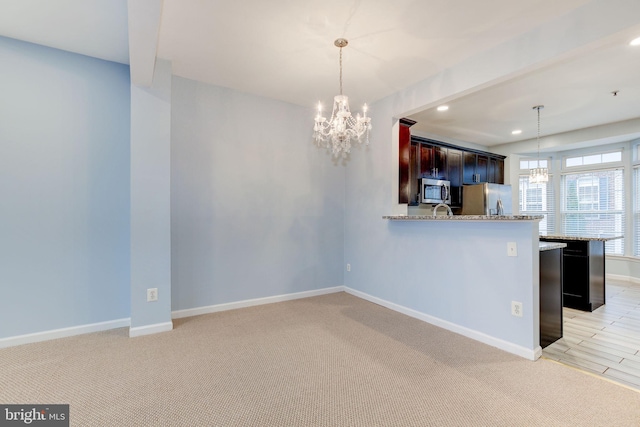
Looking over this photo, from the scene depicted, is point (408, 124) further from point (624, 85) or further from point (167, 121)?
point (167, 121)

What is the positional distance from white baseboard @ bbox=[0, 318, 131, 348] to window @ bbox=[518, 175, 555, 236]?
24.5 feet

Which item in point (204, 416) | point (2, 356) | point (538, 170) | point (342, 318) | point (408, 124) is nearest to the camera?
point (204, 416)

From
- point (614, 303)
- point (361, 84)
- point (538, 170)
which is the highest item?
point (361, 84)

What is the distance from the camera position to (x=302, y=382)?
2.06 meters

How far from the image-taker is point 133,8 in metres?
1.81

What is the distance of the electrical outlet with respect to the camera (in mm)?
2492

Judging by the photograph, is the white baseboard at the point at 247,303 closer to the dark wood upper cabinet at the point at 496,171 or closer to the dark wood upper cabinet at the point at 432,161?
the dark wood upper cabinet at the point at 432,161

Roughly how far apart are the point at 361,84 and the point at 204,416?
339cm

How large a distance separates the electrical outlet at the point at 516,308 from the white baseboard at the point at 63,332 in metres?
3.66

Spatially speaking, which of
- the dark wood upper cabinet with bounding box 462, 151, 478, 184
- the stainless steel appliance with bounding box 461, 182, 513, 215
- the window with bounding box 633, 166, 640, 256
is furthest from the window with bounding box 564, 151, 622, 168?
the dark wood upper cabinet with bounding box 462, 151, 478, 184

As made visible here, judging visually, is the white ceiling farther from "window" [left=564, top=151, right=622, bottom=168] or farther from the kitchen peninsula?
"window" [left=564, top=151, right=622, bottom=168]

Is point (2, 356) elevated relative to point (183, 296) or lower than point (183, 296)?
lower

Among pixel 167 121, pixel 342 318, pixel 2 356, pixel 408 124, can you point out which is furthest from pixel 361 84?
pixel 2 356

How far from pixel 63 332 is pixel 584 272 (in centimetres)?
582
